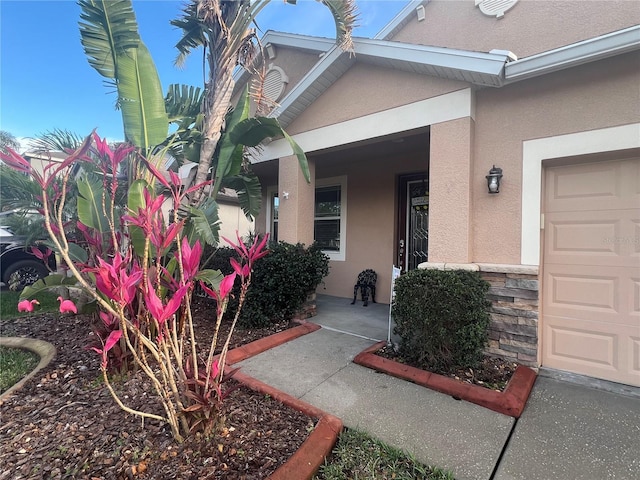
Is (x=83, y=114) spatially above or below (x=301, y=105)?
above

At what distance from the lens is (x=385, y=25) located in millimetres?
6125

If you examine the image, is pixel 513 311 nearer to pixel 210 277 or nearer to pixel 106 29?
pixel 210 277

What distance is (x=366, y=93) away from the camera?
4867 mm

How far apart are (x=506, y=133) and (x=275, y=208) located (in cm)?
608

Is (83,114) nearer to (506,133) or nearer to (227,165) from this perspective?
(227,165)

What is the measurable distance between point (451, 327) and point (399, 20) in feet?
19.2

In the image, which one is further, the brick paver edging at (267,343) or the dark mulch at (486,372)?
the brick paver edging at (267,343)

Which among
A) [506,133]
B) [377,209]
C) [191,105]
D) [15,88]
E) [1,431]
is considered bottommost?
[1,431]

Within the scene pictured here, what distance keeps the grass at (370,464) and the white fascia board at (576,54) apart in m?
4.13

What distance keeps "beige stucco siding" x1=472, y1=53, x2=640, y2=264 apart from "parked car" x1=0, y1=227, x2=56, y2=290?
10.1 m

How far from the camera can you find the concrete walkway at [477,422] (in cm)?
217

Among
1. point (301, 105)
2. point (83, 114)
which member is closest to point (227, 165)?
point (301, 105)

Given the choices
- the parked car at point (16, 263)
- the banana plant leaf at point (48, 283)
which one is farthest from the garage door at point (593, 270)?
the parked car at point (16, 263)

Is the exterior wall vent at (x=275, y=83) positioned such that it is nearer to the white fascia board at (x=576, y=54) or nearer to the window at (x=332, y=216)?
the window at (x=332, y=216)
